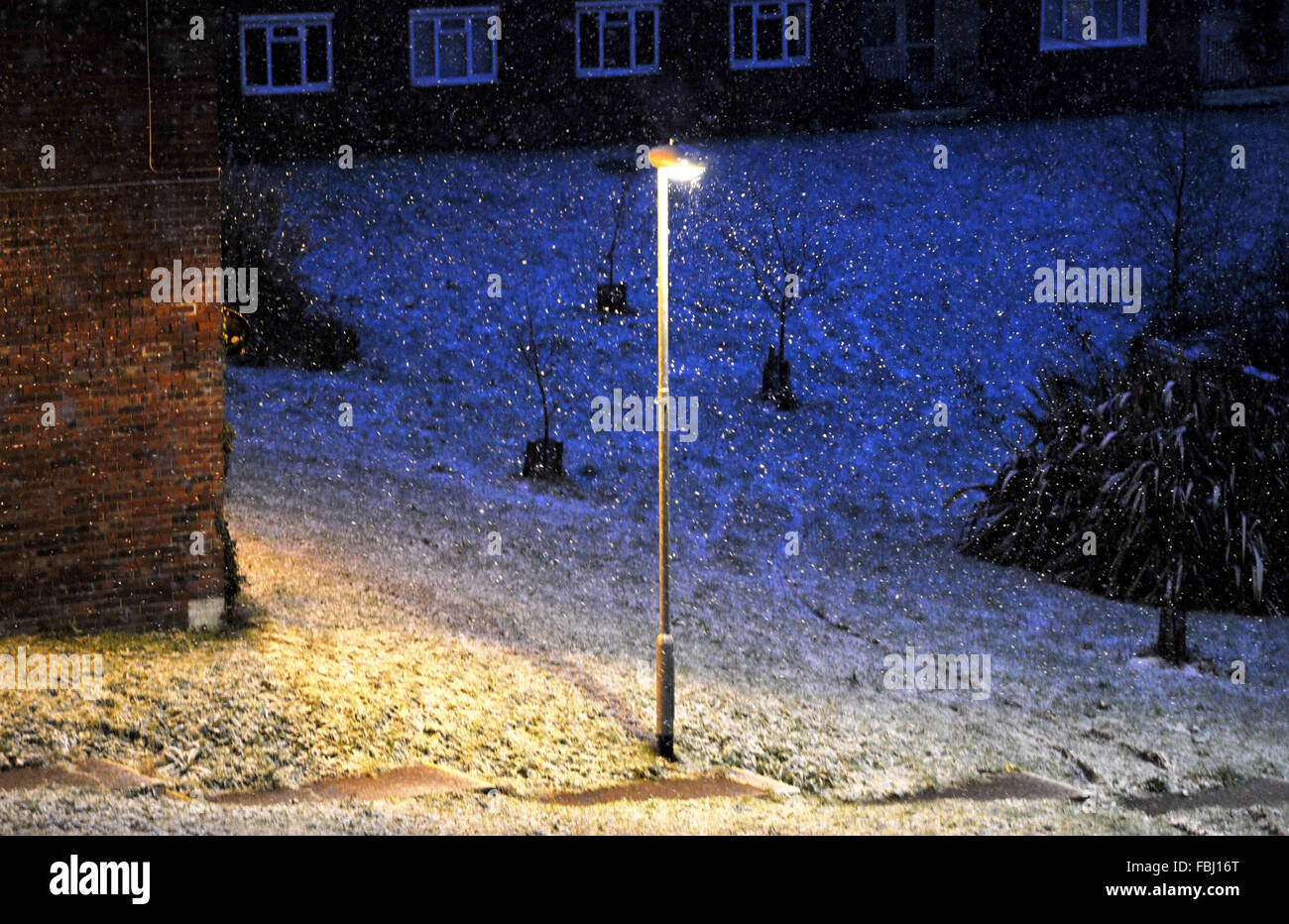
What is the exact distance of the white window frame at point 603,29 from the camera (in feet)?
113

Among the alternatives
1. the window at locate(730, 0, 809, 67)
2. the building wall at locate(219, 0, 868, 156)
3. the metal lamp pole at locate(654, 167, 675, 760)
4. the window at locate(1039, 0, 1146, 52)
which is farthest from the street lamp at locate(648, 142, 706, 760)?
the window at locate(1039, 0, 1146, 52)

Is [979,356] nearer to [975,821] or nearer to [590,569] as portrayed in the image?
[590,569]

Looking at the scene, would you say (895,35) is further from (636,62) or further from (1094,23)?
(636,62)

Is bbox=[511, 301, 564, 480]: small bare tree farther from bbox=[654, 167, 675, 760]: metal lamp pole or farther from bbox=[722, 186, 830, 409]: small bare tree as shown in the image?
bbox=[654, 167, 675, 760]: metal lamp pole

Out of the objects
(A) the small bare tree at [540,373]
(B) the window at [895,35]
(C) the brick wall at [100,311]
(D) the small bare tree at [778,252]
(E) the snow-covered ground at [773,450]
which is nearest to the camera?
(C) the brick wall at [100,311]

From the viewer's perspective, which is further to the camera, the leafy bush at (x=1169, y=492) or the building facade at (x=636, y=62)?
the building facade at (x=636, y=62)

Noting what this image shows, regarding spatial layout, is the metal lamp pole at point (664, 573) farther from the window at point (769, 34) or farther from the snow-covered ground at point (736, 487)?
the window at point (769, 34)

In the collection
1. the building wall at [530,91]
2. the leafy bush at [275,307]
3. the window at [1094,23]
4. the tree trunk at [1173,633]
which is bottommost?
the tree trunk at [1173,633]

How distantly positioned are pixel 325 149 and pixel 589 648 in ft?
76.1

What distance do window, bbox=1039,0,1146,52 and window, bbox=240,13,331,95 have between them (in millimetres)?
19296

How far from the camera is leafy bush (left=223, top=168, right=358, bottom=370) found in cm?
2716

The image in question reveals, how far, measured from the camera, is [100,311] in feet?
44.2

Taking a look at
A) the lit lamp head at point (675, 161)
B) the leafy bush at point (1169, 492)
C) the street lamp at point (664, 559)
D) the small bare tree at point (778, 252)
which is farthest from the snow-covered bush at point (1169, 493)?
the lit lamp head at point (675, 161)

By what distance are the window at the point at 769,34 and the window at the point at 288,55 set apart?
10.8m
